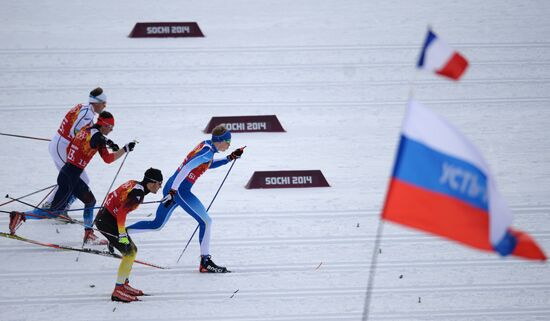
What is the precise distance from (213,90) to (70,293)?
5599mm

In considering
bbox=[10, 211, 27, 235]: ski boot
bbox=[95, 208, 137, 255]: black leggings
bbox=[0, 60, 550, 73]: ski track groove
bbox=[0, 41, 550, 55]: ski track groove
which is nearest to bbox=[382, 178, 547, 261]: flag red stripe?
bbox=[95, 208, 137, 255]: black leggings

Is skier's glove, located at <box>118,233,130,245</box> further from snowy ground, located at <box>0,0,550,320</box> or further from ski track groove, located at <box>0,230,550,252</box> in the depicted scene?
ski track groove, located at <box>0,230,550,252</box>

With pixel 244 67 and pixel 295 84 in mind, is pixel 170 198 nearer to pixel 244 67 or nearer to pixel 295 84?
pixel 295 84

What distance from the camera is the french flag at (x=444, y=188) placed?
585cm

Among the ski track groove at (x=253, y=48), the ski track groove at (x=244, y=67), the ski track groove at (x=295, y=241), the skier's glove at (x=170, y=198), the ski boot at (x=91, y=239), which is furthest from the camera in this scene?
the ski track groove at (x=253, y=48)

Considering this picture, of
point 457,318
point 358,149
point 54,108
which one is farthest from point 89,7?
point 457,318

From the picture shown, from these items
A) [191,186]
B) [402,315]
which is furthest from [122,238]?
→ [402,315]

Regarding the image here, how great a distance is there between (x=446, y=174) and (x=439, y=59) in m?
0.78

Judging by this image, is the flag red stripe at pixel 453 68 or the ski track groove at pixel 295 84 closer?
the flag red stripe at pixel 453 68

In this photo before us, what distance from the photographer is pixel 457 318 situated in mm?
8219

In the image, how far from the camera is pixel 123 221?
26.3 feet

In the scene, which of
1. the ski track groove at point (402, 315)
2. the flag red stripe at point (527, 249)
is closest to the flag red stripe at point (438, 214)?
the flag red stripe at point (527, 249)

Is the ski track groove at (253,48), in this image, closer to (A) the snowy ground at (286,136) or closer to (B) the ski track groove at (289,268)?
(A) the snowy ground at (286,136)

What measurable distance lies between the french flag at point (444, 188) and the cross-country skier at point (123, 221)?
3.04 m
